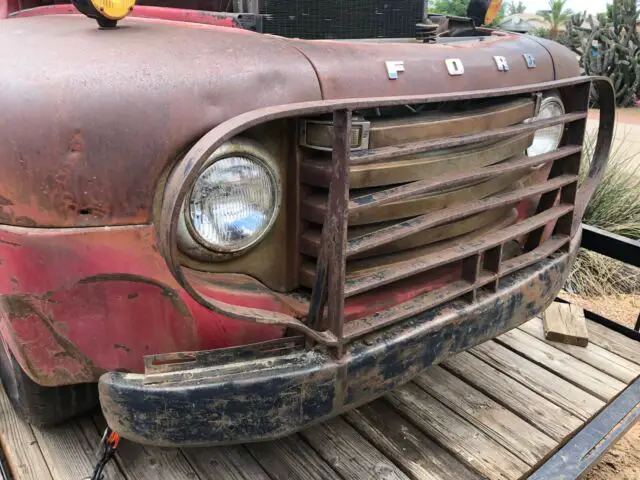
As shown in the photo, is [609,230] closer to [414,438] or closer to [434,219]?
[414,438]

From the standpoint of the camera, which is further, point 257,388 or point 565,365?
point 565,365

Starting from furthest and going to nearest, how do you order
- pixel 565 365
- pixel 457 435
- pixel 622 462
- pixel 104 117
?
pixel 565 365
pixel 622 462
pixel 457 435
pixel 104 117

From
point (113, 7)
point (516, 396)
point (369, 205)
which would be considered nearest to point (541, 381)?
point (516, 396)

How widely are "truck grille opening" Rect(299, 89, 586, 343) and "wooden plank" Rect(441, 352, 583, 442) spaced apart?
0.74 meters

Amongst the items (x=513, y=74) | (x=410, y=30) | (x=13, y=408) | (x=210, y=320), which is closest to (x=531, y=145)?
(x=513, y=74)

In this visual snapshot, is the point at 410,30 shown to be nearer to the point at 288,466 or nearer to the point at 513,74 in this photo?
the point at 513,74

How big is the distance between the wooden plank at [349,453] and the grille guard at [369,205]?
2.42 feet

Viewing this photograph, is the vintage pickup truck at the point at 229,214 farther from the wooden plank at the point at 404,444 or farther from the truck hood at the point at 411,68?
the wooden plank at the point at 404,444

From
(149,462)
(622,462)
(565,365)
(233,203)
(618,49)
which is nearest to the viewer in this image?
(233,203)

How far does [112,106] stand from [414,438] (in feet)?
5.64

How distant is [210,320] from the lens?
158cm

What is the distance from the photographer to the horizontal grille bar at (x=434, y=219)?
1628 mm

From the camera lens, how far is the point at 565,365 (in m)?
2.92

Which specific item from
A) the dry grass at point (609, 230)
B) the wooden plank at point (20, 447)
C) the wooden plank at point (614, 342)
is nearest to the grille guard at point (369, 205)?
the wooden plank at point (614, 342)
